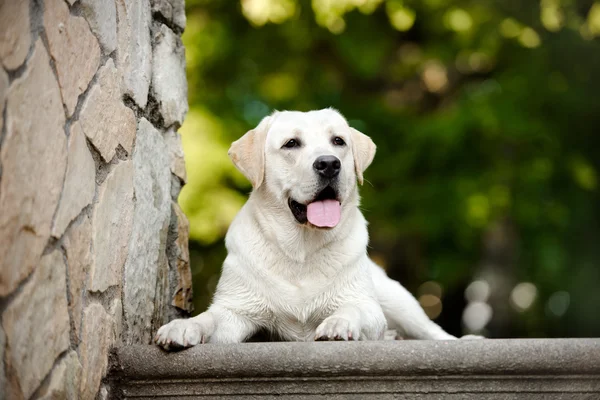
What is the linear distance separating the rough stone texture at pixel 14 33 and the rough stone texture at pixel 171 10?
4.82 feet

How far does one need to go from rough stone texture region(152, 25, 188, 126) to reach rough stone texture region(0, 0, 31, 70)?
1.34 m

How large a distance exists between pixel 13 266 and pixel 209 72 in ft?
18.6

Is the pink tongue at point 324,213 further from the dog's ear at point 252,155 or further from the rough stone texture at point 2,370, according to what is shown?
the rough stone texture at point 2,370

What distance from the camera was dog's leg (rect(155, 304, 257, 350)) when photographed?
2.62m

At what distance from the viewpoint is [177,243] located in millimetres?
3457

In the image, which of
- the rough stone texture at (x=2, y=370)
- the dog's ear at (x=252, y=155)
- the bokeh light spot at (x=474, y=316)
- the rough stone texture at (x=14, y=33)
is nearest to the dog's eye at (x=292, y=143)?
the dog's ear at (x=252, y=155)

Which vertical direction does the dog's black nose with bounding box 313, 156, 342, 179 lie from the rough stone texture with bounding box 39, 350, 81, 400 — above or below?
above

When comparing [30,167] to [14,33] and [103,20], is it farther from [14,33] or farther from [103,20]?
[103,20]

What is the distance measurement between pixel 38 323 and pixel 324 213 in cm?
162

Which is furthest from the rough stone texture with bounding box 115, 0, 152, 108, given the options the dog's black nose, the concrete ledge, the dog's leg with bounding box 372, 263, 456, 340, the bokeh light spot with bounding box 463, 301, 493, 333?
the bokeh light spot with bounding box 463, 301, 493, 333

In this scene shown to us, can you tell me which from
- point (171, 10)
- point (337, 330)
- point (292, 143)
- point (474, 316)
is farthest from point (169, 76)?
point (474, 316)

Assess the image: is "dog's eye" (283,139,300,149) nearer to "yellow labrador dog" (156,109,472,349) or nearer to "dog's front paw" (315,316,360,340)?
"yellow labrador dog" (156,109,472,349)

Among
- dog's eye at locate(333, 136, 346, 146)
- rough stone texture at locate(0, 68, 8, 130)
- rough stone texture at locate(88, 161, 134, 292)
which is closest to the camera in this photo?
rough stone texture at locate(0, 68, 8, 130)

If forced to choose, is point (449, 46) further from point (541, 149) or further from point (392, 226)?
point (392, 226)
